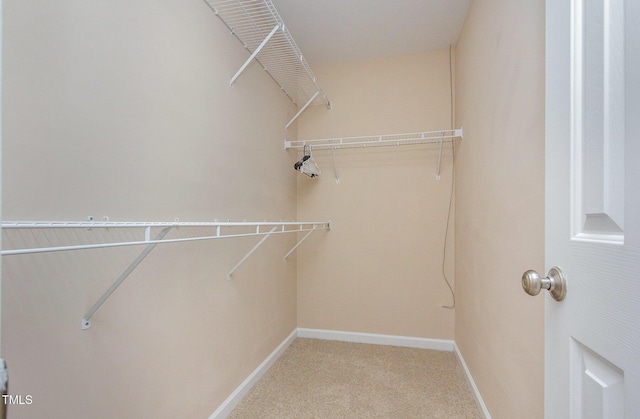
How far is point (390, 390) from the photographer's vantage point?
74.7 inches

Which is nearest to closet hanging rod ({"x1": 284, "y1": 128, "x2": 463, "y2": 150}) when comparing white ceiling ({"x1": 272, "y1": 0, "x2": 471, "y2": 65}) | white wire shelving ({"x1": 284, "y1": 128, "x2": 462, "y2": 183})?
white wire shelving ({"x1": 284, "y1": 128, "x2": 462, "y2": 183})

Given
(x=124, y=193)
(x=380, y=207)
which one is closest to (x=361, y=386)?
(x=380, y=207)

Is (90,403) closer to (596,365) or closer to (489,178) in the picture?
(596,365)

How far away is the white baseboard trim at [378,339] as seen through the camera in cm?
248

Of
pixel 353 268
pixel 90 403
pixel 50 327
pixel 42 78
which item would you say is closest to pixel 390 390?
pixel 353 268

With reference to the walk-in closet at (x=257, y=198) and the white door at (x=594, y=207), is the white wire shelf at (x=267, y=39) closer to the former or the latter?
the walk-in closet at (x=257, y=198)

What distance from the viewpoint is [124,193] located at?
104 centimetres

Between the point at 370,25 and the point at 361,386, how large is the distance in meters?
2.46

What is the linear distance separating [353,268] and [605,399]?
7.13ft

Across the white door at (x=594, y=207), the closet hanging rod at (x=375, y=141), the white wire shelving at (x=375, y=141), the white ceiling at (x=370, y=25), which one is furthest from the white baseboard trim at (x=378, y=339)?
the white ceiling at (x=370, y=25)

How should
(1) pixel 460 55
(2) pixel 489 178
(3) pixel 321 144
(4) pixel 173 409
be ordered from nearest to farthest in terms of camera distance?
1. (4) pixel 173 409
2. (2) pixel 489 178
3. (1) pixel 460 55
4. (3) pixel 321 144

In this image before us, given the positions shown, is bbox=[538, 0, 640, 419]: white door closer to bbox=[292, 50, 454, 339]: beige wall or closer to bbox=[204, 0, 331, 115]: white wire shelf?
bbox=[204, 0, 331, 115]: white wire shelf

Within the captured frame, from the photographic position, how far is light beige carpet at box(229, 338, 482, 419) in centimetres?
170

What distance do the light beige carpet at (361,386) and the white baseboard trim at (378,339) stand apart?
0.06 m
